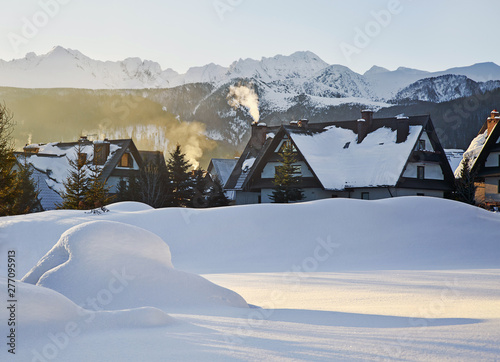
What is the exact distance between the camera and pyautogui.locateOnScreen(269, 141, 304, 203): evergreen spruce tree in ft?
141

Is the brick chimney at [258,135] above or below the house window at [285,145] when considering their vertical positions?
above

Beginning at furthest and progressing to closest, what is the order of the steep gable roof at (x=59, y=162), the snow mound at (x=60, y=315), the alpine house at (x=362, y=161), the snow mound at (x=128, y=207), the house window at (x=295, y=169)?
the steep gable roof at (x=59, y=162) < the alpine house at (x=362, y=161) < the house window at (x=295, y=169) < the snow mound at (x=128, y=207) < the snow mound at (x=60, y=315)

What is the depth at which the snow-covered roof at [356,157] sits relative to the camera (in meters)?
44.2

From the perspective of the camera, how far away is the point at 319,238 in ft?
78.5

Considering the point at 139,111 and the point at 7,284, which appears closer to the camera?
the point at 7,284

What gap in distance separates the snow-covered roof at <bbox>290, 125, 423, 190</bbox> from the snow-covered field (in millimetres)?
21180

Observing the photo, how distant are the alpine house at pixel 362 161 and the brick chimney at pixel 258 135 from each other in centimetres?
352

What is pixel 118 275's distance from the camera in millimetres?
10891

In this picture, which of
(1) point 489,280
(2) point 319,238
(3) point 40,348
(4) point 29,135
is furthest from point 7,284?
(4) point 29,135

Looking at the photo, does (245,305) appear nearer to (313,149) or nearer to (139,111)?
(313,149)

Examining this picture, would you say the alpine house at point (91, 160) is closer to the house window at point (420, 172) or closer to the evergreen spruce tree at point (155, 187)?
the evergreen spruce tree at point (155, 187)

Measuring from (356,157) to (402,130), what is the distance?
13.5 ft

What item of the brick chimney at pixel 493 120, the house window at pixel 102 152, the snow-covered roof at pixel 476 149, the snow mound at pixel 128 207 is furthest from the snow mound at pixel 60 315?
the brick chimney at pixel 493 120

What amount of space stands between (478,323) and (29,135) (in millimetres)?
136363
